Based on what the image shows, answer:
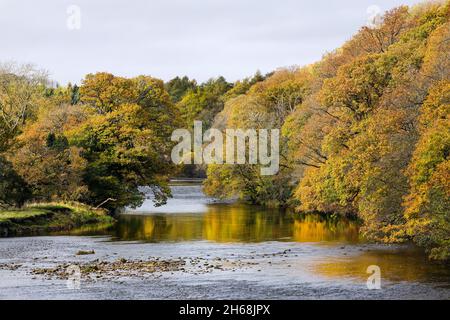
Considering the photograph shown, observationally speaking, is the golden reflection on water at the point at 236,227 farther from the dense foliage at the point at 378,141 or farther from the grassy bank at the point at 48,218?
the grassy bank at the point at 48,218

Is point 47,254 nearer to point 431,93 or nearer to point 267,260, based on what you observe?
point 267,260

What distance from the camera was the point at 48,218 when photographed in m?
54.0

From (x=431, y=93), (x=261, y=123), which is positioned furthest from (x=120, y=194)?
(x=431, y=93)

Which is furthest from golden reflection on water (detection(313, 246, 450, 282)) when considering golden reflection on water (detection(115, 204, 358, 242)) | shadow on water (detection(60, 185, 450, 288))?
→ golden reflection on water (detection(115, 204, 358, 242))

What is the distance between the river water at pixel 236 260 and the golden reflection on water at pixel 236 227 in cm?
8

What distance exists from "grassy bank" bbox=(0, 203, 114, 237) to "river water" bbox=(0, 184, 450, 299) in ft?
7.43

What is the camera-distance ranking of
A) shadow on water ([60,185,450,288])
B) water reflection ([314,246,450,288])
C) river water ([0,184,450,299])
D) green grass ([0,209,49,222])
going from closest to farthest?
river water ([0,184,450,299]), water reflection ([314,246,450,288]), shadow on water ([60,185,450,288]), green grass ([0,209,49,222])

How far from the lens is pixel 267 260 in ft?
120

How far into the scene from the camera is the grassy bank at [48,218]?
50.0 m

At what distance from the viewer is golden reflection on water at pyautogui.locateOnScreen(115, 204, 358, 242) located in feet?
158

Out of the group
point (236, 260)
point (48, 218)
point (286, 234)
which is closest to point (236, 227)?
point (286, 234)

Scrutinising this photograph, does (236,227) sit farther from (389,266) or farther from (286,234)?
(389,266)

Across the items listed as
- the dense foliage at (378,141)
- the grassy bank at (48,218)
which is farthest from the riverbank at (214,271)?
the grassy bank at (48,218)

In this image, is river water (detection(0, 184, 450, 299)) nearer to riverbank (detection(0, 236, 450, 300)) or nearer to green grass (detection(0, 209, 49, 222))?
riverbank (detection(0, 236, 450, 300))
